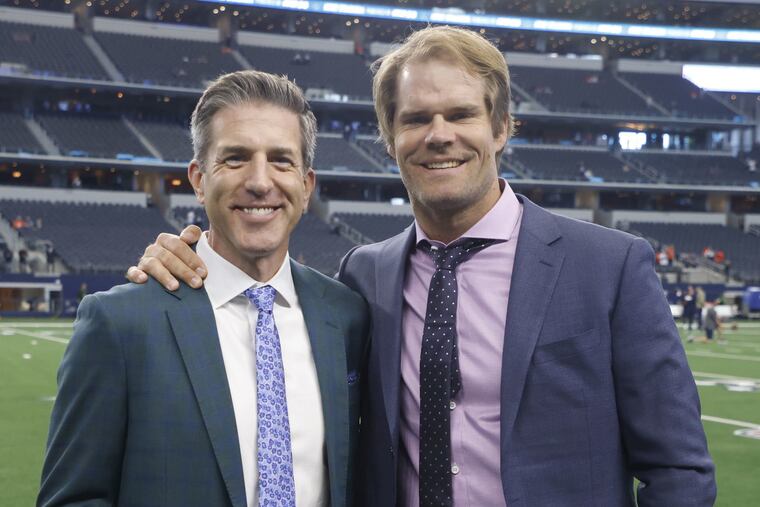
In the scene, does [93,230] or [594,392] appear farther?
[93,230]

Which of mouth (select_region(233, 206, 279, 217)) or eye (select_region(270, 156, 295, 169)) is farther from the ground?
eye (select_region(270, 156, 295, 169))

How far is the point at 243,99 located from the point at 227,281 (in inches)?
24.8

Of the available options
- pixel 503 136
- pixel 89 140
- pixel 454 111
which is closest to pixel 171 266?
pixel 454 111

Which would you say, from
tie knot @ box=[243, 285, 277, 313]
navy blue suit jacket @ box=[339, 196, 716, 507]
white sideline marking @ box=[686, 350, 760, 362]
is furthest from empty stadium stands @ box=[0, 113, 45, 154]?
navy blue suit jacket @ box=[339, 196, 716, 507]

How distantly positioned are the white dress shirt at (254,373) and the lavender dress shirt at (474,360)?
1.26ft

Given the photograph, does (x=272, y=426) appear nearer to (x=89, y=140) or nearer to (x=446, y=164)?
(x=446, y=164)

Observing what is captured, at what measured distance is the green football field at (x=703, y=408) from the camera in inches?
348

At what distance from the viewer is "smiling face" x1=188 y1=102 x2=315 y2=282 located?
10.6ft

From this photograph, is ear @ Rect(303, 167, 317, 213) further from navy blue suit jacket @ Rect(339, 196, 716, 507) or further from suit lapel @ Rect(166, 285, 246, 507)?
navy blue suit jacket @ Rect(339, 196, 716, 507)

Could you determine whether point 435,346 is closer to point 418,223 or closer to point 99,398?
point 418,223

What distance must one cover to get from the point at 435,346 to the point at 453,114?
851 millimetres

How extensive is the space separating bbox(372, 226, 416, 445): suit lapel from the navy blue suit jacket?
0.01 m

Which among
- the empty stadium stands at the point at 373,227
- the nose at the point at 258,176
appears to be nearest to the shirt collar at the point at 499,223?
the nose at the point at 258,176

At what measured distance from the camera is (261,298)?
10.7ft
